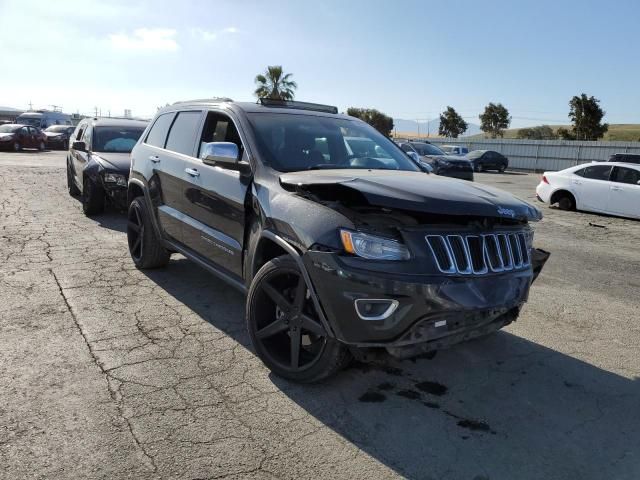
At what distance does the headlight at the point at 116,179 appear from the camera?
8.62m

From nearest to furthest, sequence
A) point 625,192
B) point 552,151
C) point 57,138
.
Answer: point 625,192 → point 57,138 → point 552,151

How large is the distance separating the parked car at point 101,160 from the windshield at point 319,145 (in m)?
5.21

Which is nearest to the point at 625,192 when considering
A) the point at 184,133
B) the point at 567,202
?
the point at 567,202

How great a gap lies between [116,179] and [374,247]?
6925 millimetres

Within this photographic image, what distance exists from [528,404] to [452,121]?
67269mm

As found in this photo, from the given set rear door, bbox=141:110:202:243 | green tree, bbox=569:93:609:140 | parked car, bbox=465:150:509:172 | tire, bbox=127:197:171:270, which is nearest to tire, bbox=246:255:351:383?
rear door, bbox=141:110:202:243

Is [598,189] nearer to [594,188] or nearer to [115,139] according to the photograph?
[594,188]

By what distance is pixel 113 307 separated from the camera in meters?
4.70

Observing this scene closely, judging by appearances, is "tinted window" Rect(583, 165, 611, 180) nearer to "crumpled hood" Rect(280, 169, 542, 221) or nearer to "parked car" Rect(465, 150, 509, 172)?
"crumpled hood" Rect(280, 169, 542, 221)

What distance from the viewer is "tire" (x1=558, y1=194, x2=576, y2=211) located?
1301 centimetres

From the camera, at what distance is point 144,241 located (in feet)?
18.8

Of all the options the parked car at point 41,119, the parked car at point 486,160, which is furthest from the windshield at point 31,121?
the parked car at point 486,160

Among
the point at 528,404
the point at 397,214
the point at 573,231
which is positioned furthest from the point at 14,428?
the point at 573,231

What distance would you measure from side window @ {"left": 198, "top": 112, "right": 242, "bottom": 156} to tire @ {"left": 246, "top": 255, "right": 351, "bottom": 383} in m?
1.23
